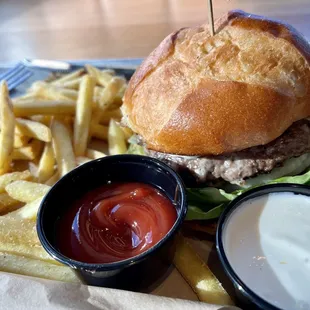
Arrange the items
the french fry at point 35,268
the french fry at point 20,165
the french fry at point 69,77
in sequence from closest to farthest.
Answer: the french fry at point 35,268 < the french fry at point 20,165 < the french fry at point 69,77

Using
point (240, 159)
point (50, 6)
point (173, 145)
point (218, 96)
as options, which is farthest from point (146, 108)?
point (50, 6)

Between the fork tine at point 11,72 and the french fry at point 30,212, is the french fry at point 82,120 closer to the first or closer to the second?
the french fry at point 30,212

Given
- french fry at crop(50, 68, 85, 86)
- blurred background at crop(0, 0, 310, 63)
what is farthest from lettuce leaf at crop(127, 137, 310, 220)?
blurred background at crop(0, 0, 310, 63)

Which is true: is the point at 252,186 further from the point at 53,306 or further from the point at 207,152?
the point at 53,306

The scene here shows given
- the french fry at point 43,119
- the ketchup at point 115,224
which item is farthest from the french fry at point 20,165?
the ketchup at point 115,224

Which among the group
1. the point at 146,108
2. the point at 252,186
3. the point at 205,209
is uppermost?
the point at 146,108

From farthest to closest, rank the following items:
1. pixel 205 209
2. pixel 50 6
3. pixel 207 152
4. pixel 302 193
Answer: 1. pixel 50 6
2. pixel 205 209
3. pixel 207 152
4. pixel 302 193

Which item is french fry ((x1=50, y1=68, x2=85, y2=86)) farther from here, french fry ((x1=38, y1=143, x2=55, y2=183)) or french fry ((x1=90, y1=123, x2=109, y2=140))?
french fry ((x1=38, y1=143, x2=55, y2=183))
